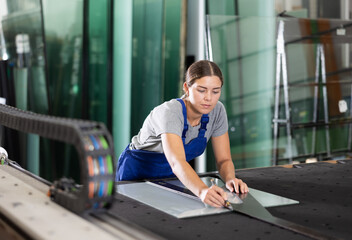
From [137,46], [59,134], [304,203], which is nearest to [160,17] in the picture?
[137,46]

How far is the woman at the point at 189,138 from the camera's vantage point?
1698mm

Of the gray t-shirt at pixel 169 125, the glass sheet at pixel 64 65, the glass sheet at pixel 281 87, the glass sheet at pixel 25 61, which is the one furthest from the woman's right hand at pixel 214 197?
the glass sheet at pixel 281 87

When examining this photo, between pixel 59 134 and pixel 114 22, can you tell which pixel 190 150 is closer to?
pixel 59 134

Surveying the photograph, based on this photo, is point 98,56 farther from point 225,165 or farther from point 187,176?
point 187,176

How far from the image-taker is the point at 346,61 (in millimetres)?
5016

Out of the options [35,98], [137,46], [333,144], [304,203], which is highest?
[137,46]

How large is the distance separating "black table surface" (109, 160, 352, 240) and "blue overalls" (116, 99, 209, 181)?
0.26 m

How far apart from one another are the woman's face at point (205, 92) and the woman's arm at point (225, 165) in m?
0.29

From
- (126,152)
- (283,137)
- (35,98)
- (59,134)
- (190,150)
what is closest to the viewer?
(59,134)

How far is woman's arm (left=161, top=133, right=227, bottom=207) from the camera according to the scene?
1488mm

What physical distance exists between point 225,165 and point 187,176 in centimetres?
35

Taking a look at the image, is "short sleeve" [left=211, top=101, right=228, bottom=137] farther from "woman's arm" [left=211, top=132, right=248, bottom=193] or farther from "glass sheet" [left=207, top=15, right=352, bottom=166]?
"glass sheet" [left=207, top=15, right=352, bottom=166]

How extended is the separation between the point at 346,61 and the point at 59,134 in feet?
15.0

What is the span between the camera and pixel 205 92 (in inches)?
70.2
